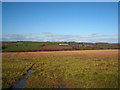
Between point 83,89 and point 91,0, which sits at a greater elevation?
point 91,0

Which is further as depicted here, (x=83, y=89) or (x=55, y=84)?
(x=55, y=84)

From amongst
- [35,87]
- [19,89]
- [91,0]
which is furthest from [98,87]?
[91,0]

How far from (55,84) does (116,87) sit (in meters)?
4.58

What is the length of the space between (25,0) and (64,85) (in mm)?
7551

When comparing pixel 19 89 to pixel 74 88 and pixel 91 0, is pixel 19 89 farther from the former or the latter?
pixel 91 0

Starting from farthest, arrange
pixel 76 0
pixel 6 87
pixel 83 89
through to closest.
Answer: pixel 76 0
pixel 6 87
pixel 83 89

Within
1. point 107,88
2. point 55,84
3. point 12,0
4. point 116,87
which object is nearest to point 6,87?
point 55,84

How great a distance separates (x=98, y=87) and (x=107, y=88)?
1.98ft

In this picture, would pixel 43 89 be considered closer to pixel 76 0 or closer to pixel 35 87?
pixel 35 87

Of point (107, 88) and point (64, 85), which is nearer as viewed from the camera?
point (107, 88)

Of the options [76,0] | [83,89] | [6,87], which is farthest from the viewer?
[76,0]

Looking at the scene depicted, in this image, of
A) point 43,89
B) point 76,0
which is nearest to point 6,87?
point 43,89

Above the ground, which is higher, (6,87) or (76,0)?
(76,0)

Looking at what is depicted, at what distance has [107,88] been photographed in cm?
730
